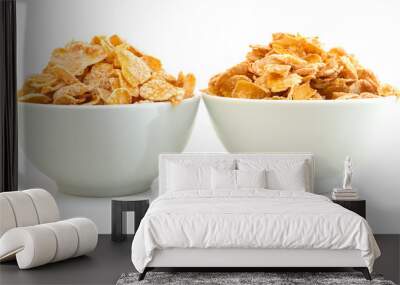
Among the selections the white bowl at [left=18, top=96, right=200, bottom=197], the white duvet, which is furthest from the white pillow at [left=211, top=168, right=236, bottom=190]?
the white duvet

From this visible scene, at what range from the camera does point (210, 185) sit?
6867mm

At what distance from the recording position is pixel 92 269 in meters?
5.82

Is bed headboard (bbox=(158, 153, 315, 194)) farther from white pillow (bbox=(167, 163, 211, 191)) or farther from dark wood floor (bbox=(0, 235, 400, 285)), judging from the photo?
dark wood floor (bbox=(0, 235, 400, 285))

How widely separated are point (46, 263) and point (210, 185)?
170cm

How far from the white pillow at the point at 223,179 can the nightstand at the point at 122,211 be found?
72 cm

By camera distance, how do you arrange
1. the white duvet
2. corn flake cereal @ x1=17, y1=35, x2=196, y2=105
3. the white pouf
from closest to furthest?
the white duvet, the white pouf, corn flake cereal @ x1=17, y1=35, x2=196, y2=105

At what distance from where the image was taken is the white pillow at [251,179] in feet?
22.2

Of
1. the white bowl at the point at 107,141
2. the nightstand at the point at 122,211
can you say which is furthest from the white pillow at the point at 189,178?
the white bowl at the point at 107,141

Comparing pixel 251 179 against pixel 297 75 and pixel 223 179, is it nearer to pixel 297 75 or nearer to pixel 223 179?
pixel 223 179

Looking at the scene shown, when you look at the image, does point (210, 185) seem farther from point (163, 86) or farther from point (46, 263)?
point (46, 263)

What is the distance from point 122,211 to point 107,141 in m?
0.78

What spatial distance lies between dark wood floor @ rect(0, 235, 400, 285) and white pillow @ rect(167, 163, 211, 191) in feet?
2.40

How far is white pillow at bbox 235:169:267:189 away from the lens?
6.78 meters

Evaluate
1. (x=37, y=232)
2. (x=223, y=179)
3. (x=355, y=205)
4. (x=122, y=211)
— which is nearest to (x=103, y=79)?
(x=122, y=211)
